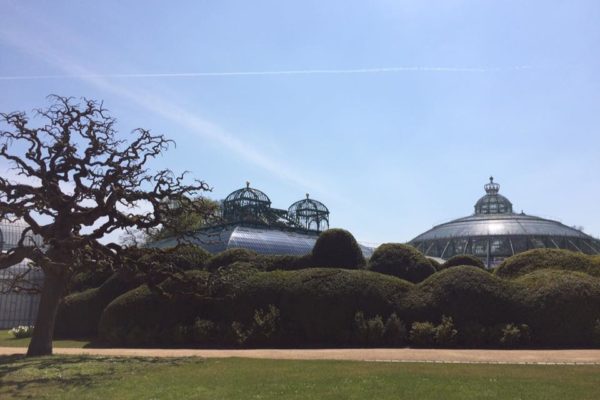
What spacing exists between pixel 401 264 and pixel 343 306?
619 cm

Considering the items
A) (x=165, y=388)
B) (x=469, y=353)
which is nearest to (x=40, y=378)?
(x=165, y=388)

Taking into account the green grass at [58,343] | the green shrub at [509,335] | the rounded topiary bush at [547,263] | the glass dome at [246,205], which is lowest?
the green grass at [58,343]

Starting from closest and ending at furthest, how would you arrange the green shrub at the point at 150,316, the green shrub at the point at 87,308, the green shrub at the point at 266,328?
the green shrub at the point at 266,328 → the green shrub at the point at 150,316 → the green shrub at the point at 87,308

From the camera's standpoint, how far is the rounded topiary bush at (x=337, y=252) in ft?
83.6

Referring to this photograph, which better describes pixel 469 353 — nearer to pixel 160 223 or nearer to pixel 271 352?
pixel 271 352

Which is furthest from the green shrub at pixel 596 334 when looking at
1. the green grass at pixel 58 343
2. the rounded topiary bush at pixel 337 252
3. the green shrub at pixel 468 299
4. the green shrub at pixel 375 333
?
the green grass at pixel 58 343

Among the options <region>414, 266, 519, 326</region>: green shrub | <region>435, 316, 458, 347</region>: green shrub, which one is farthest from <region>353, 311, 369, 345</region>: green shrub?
<region>435, 316, 458, 347</region>: green shrub

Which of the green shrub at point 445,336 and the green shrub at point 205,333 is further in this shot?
the green shrub at point 205,333

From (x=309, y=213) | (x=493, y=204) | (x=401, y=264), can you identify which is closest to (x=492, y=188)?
(x=493, y=204)

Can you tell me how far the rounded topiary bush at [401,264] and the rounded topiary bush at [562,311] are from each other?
6.20 metres

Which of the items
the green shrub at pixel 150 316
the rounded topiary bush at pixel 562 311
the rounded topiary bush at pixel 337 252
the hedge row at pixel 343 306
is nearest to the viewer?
the rounded topiary bush at pixel 562 311

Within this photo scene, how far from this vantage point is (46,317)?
57.5 feet

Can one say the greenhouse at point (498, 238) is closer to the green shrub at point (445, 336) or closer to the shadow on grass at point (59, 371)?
the green shrub at point (445, 336)

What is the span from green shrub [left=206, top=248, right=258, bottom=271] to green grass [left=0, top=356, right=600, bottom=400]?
11459 millimetres
